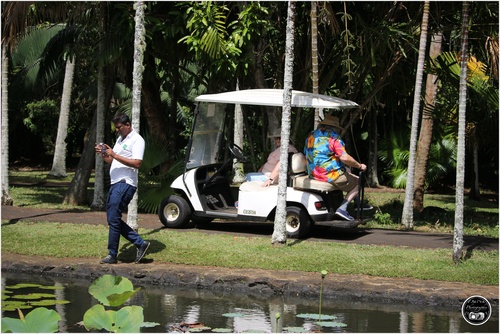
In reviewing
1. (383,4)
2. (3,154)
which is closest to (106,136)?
(3,154)

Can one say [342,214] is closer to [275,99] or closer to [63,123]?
[275,99]

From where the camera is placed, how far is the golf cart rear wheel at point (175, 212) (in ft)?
43.5

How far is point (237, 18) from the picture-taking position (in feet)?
51.8

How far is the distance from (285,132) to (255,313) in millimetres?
3296

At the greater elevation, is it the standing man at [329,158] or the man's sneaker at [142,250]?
the standing man at [329,158]

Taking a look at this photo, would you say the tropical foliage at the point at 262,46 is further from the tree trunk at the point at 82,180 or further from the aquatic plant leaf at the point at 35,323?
the aquatic plant leaf at the point at 35,323

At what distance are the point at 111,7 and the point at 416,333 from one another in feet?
32.3

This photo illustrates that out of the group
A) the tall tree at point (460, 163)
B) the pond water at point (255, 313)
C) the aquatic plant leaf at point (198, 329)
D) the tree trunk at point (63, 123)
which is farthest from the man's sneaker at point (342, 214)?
the tree trunk at point (63, 123)

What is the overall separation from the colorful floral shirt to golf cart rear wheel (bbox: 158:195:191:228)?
2.07 metres

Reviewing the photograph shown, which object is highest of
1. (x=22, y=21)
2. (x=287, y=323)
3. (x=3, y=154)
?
(x=22, y=21)

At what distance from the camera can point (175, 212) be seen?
527 inches

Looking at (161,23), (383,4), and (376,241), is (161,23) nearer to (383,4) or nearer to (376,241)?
(383,4)

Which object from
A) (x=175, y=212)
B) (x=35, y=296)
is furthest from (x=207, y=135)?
(x=35, y=296)

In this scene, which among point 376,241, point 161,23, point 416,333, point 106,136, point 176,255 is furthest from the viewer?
point 106,136
